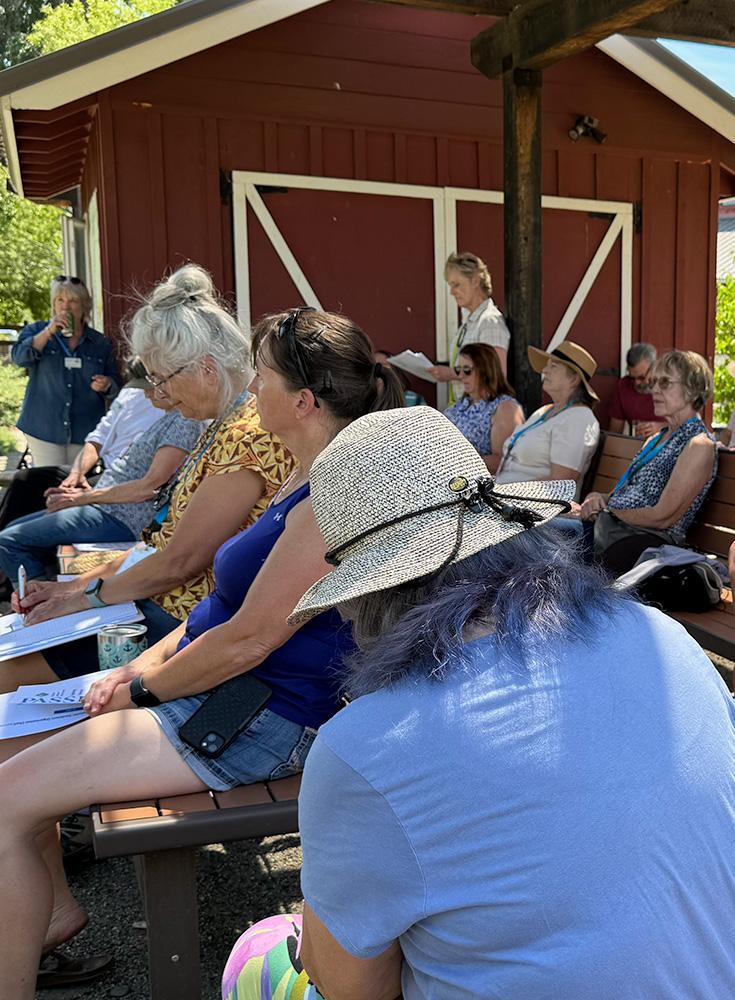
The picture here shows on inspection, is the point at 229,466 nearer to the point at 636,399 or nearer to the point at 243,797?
the point at 243,797

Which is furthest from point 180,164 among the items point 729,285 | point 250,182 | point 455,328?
point 729,285

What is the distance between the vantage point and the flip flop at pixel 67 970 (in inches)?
87.9

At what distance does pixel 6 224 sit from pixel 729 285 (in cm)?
1895

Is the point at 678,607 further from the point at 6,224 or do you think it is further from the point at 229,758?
the point at 6,224

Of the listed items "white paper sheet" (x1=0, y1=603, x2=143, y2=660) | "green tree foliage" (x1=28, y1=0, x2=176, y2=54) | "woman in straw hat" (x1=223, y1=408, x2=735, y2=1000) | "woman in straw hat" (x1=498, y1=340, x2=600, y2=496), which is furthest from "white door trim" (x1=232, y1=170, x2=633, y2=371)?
"green tree foliage" (x1=28, y1=0, x2=176, y2=54)

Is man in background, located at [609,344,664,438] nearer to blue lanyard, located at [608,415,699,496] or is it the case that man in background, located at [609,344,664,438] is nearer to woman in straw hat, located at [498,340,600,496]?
woman in straw hat, located at [498,340,600,496]

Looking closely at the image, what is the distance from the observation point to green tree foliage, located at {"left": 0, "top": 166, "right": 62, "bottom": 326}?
25.6 m

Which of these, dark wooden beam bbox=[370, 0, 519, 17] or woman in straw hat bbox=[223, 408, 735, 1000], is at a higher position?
dark wooden beam bbox=[370, 0, 519, 17]

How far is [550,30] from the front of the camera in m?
5.25

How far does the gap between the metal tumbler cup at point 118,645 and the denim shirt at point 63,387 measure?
4.80m

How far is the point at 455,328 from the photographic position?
7711 millimetres

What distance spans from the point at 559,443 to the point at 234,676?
3.36 metres

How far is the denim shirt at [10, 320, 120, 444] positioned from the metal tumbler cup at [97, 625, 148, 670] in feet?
15.7

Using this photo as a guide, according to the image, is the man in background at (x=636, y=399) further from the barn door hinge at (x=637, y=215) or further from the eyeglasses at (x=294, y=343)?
the eyeglasses at (x=294, y=343)
